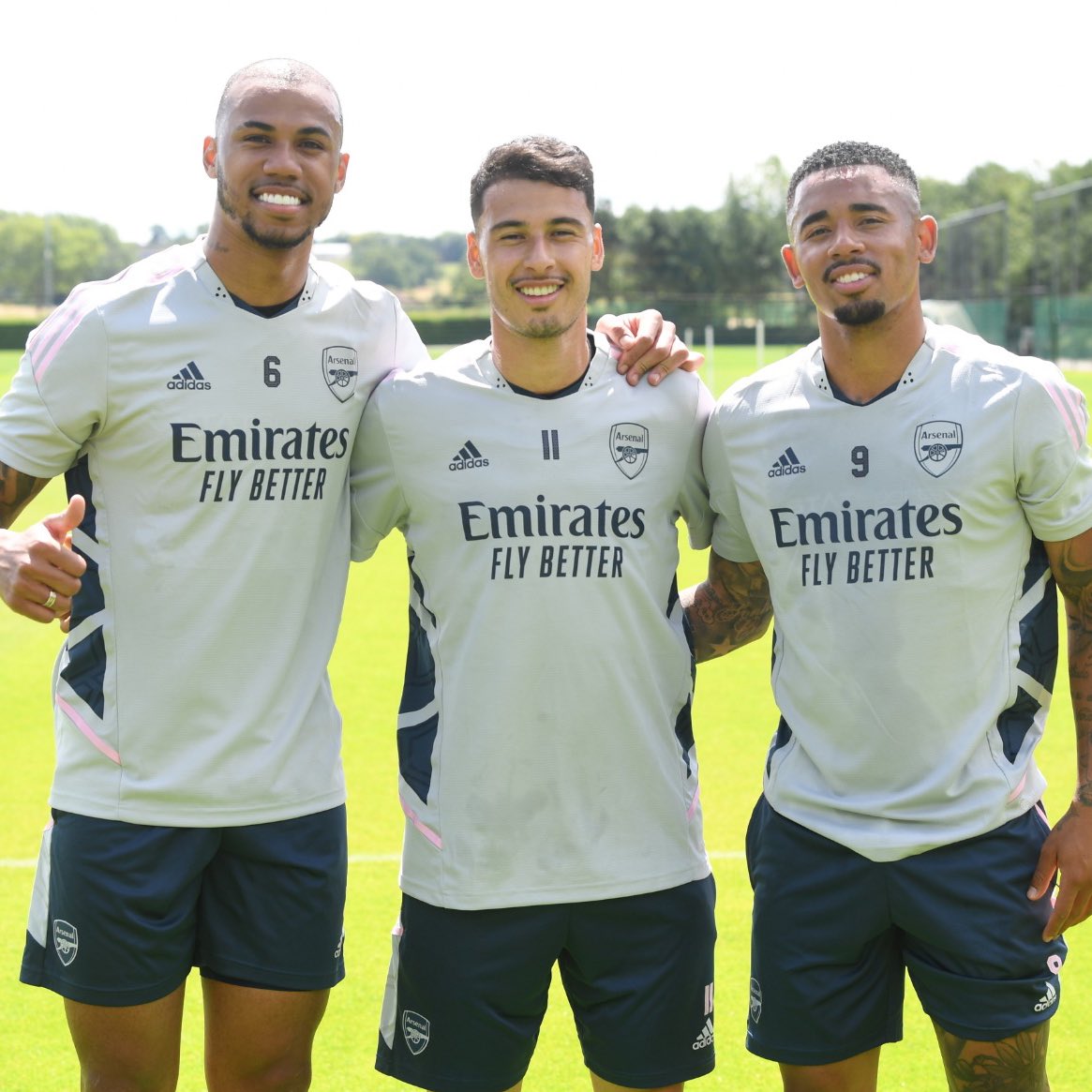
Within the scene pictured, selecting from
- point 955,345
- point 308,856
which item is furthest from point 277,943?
point 955,345

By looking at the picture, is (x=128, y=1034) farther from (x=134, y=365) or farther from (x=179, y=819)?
(x=134, y=365)

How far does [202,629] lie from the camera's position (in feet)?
11.1

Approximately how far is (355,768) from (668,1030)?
4029 millimetres

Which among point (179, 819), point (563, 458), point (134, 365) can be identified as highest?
point (134, 365)

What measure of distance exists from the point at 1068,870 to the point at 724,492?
3.81 feet

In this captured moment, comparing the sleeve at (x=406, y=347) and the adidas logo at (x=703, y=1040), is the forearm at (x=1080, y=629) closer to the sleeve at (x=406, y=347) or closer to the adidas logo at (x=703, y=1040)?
the adidas logo at (x=703, y=1040)

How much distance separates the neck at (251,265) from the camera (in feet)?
11.4

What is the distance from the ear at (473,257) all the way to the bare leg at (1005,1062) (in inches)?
83.0

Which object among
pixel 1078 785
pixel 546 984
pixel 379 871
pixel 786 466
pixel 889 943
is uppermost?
pixel 786 466

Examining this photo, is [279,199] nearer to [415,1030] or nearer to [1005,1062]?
[415,1030]

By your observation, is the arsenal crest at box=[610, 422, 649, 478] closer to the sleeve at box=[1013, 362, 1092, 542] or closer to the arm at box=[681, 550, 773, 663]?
the arm at box=[681, 550, 773, 663]

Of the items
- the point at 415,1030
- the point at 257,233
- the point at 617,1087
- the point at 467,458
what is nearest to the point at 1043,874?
the point at 617,1087

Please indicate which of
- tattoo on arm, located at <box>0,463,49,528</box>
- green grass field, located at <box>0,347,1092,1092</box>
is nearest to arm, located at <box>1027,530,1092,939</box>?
green grass field, located at <box>0,347,1092,1092</box>

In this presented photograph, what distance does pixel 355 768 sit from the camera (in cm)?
717
